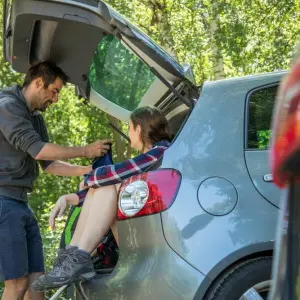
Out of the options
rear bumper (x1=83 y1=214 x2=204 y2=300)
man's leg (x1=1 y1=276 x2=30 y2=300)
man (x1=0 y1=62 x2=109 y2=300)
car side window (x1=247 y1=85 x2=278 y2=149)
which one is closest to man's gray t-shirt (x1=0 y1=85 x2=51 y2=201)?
man (x1=0 y1=62 x2=109 y2=300)

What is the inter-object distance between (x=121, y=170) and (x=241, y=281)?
0.94 metres

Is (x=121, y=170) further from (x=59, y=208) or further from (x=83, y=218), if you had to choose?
(x=59, y=208)

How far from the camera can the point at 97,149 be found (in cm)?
462

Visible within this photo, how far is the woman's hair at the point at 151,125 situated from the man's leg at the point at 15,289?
1.31 meters

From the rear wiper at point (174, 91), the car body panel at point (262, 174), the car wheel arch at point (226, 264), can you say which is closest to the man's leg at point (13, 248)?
the rear wiper at point (174, 91)

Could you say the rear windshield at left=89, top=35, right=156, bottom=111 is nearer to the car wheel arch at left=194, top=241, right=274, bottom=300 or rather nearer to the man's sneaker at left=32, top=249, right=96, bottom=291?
the man's sneaker at left=32, top=249, right=96, bottom=291

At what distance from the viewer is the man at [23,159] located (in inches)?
179

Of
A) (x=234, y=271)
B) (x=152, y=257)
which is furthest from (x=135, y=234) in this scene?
(x=234, y=271)

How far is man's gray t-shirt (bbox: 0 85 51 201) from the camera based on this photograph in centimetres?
452

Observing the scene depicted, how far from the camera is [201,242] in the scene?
11.7 feet

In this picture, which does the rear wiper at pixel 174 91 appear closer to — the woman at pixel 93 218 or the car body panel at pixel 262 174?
the woman at pixel 93 218

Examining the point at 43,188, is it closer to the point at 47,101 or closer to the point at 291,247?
the point at 47,101

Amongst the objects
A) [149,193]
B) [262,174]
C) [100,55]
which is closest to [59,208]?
[149,193]

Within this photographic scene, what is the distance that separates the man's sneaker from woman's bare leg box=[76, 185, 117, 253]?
0.07m
